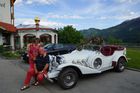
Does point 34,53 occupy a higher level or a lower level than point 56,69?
higher

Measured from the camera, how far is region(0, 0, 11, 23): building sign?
25123mm

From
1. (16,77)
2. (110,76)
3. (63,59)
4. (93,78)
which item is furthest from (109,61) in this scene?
(16,77)

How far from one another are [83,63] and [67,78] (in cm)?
101

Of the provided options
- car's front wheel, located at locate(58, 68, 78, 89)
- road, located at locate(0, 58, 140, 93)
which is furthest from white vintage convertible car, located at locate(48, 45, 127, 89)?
road, located at locate(0, 58, 140, 93)

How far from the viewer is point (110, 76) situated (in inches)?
318

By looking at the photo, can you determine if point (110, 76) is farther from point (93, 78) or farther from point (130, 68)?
point (130, 68)

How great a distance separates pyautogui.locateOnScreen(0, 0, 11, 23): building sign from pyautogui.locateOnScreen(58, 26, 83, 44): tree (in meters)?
10.5

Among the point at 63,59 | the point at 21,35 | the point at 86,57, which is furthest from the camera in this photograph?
the point at 21,35

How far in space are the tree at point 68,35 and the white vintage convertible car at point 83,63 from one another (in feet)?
79.4

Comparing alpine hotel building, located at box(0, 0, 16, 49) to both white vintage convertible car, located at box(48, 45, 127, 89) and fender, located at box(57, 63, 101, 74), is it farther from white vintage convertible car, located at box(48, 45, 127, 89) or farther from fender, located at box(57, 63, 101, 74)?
fender, located at box(57, 63, 101, 74)

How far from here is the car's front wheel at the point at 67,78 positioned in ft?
20.3

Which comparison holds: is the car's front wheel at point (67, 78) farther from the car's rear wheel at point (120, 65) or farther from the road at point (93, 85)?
the car's rear wheel at point (120, 65)

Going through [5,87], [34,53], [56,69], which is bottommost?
[5,87]

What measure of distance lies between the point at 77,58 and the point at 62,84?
49.5 inches
